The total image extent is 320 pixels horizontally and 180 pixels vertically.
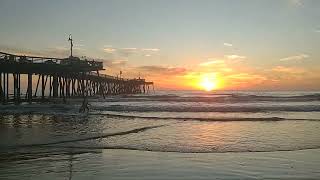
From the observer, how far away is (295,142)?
1386 cm

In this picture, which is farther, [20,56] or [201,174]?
[20,56]

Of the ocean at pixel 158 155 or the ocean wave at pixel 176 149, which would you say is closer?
the ocean at pixel 158 155

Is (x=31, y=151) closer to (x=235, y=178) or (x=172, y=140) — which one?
(x=172, y=140)

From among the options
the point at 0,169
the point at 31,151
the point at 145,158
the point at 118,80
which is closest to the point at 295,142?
the point at 145,158

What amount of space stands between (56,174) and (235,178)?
373cm

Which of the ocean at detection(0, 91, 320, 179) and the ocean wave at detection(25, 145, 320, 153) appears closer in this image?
the ocean at detection(0, 91, 320, 179)

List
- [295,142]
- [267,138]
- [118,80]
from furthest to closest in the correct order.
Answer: [118,80] < [267,138] < [295,142]

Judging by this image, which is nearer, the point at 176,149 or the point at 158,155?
the point at 158,155

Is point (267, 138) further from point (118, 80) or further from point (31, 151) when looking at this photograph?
point (118, 80)

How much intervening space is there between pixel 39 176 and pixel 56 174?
36 centimetres

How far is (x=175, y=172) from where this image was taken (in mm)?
8742

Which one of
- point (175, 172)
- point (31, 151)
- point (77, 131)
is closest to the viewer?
point (175, 172)

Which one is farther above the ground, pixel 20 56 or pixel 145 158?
pixel 20 56

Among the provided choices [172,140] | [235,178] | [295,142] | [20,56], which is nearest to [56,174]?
[235,178]
